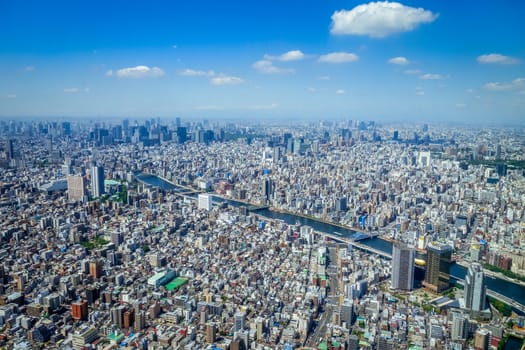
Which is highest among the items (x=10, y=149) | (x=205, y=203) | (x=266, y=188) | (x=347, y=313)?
(x=10, y=149)

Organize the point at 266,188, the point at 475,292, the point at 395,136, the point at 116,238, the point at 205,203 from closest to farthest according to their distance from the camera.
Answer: the point at 475,292, the point at 116,238, the point at 205,203, the point at 266,188, the point at 395,136

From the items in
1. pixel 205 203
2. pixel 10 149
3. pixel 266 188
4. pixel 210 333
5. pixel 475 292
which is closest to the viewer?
pixel 210 333

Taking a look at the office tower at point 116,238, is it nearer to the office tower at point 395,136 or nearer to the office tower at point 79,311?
the office tower at point 79,311

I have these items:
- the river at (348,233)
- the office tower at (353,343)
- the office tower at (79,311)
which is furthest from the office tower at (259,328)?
the river at (348,233)

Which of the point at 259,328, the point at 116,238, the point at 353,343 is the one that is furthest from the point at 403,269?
the point at 116,238

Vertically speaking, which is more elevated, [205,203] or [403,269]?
[205,203]

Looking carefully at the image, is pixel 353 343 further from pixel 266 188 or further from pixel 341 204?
pixel 266 188

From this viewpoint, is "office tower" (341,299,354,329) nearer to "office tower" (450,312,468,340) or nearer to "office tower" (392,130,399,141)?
"office tower" (450,312,468,340)
